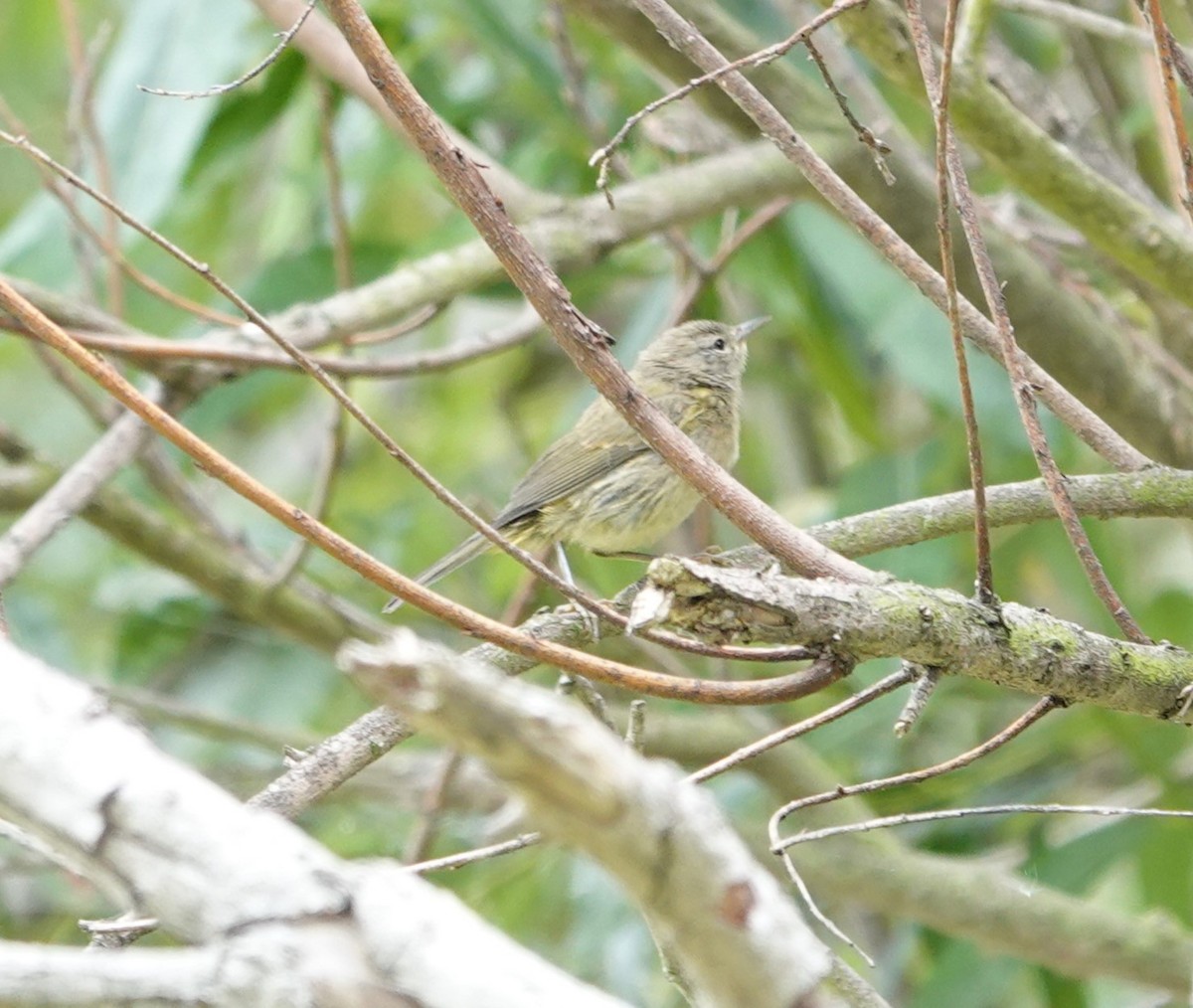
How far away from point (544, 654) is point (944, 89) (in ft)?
2.83

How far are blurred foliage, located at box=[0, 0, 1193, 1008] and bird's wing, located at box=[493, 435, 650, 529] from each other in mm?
118

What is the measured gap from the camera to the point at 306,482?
24.8 feet

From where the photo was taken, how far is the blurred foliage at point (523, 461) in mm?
4957

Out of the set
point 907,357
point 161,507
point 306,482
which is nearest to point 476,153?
point 907,357

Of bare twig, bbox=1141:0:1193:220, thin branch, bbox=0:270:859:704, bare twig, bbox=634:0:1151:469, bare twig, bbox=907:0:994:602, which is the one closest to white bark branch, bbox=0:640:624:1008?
thin branch, bbox=0:270:859:704

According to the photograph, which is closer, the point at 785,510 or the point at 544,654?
the point at 544,654

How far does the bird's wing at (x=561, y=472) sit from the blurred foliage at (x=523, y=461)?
118 mm

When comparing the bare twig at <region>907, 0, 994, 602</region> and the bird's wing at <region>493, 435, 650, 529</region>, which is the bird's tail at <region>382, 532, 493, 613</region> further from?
the bare twig at <region>907, 0, 994, 602</region>

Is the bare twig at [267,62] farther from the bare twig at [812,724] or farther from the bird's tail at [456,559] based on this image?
the bird's tail at [456,559]

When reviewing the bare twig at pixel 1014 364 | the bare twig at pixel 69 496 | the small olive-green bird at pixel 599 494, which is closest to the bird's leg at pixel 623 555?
the small olive-green bird at pixel 599 494

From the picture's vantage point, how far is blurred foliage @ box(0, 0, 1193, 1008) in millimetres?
4957

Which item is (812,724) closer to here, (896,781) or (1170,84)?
(896,781)

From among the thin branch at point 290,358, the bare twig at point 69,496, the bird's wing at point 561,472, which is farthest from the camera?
the bird's wing at point 561,472

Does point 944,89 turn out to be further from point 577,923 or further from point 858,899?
point 577,923
